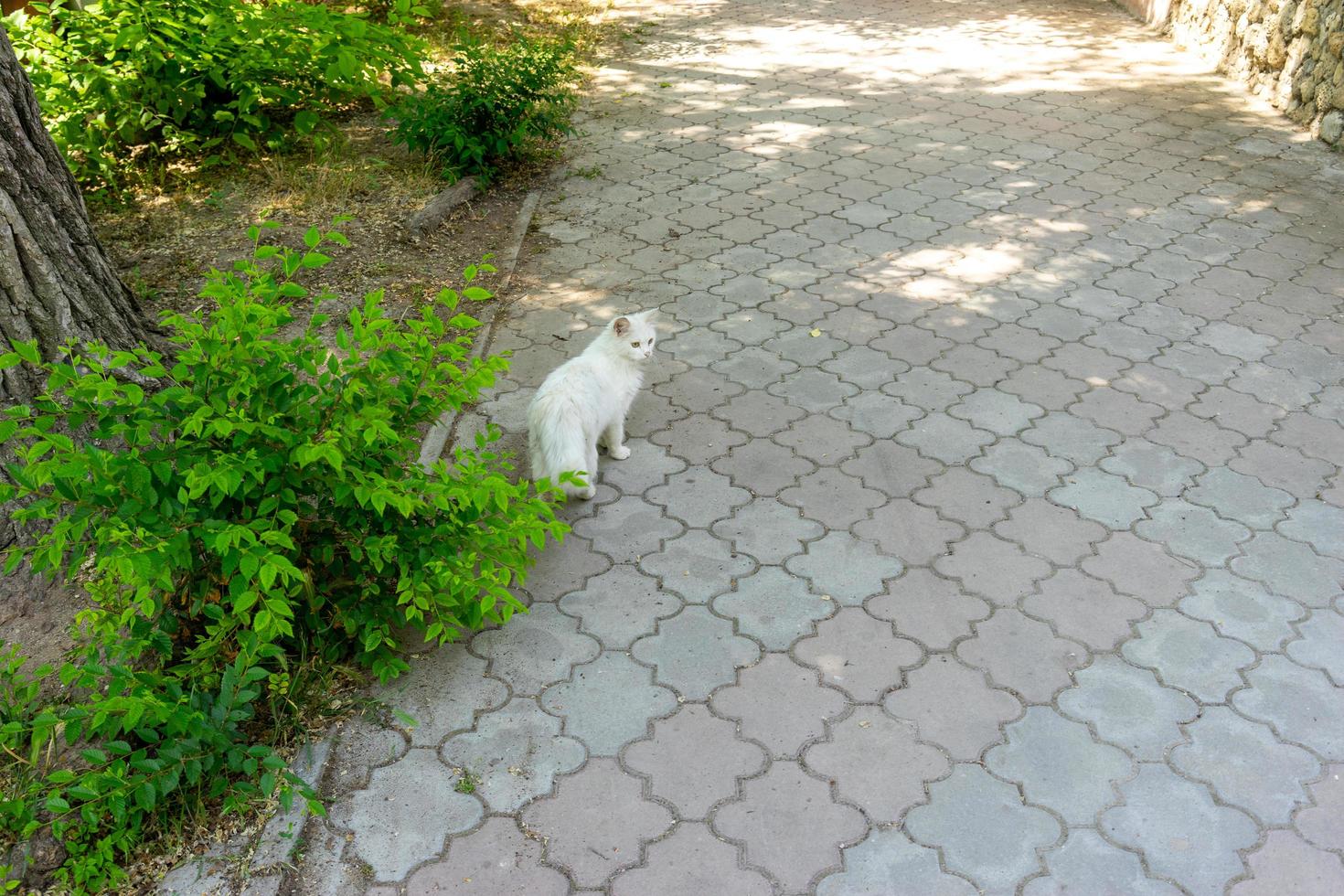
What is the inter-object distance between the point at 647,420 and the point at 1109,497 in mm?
2231

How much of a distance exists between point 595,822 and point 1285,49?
959 cm

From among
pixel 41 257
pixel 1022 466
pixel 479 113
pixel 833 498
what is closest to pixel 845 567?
pixel 833 498

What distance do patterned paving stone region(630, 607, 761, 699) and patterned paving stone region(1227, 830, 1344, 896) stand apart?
170cm

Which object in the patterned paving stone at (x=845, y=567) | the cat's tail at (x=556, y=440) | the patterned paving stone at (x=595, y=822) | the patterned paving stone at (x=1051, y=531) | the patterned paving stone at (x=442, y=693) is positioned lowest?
the patterned paving stone at (x=1051, y=531)

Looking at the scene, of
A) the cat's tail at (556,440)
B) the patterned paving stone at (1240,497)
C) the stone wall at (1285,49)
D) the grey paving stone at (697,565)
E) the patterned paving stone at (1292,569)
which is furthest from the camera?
the stone wall at (1285,49)

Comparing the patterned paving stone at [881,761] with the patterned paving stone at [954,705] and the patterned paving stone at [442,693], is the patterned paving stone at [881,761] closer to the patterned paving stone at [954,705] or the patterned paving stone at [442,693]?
the patterned paving stone at [954,705]

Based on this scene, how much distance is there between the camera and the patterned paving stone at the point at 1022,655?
378 cm

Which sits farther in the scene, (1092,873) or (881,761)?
(881,761)

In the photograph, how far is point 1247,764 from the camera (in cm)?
345

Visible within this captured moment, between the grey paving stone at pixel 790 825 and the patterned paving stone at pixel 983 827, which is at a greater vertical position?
the grey paving stone at pixel 790 825

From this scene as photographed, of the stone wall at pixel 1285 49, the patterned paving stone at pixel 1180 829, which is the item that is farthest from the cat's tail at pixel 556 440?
the stone wall at pixel 1285 49

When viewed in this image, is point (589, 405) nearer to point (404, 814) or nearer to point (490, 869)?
point (404, 814)

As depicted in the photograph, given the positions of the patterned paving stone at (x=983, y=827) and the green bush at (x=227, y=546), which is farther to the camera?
the patterned paving stone at (x=983, y=827)

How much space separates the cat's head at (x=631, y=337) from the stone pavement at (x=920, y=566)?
521 mm
